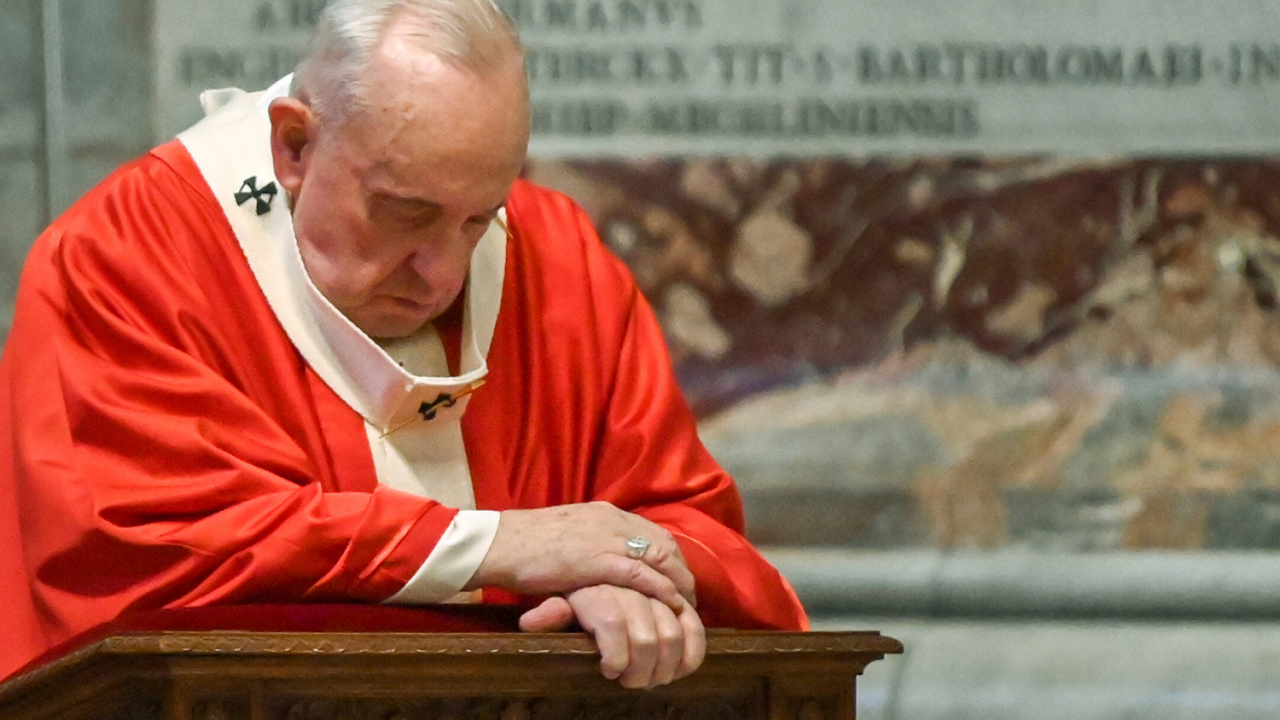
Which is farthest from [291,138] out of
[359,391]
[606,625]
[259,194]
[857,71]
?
[857,71]

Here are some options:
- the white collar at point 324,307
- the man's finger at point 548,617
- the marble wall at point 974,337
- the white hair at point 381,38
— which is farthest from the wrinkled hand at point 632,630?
the marble wall at point 974,337

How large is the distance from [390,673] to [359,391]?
2.24 ft

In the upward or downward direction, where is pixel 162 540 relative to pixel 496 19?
downward

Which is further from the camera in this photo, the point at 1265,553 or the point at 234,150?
the point at 1265,553

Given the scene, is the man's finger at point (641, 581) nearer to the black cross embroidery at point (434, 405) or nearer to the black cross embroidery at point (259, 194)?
the black cross embroidery at point (434, 405)

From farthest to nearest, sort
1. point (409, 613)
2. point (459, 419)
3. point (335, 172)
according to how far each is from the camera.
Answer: point (459, 419) < point (335, 172) < point (409, 613)

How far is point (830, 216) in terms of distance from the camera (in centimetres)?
480

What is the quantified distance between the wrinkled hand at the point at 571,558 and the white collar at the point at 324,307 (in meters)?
0.35

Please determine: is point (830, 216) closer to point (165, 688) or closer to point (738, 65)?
point (738, 65)

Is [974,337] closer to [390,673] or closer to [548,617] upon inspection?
[548,617]

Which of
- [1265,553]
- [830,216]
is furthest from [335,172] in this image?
[1265,553]

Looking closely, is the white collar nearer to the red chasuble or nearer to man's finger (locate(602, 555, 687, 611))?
the red chasuble

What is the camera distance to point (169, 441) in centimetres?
251

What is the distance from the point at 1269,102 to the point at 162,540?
316 centimetres
